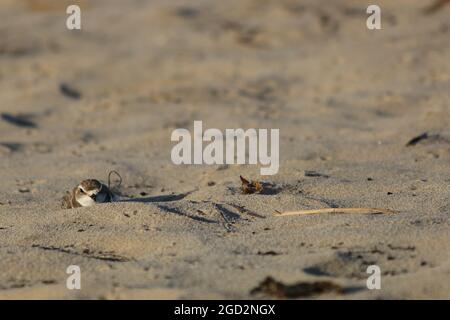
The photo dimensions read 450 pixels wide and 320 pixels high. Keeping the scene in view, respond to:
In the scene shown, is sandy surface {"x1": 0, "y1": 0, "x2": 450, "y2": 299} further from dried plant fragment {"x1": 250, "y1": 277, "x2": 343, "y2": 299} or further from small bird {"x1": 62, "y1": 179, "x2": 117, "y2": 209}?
small bird {"x1": 62, "y1": 179, "x2": 117, "y2": 209}

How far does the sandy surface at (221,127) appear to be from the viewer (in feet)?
12.3

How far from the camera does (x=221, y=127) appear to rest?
712 centimetres

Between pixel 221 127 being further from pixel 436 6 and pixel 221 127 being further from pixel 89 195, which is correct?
pixel 436 6

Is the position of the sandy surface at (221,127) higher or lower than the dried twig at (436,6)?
lower

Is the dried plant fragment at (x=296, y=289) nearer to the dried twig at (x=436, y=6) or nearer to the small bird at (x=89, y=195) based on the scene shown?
the small bird at (x=89, y=195)

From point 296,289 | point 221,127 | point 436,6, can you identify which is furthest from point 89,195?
point 436,6

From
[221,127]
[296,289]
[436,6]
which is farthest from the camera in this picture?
[436,6]

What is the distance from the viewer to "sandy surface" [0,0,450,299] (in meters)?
3.76

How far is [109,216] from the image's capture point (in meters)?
4.48

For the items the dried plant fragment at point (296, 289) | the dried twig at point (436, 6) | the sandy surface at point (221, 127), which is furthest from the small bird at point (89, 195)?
the dried twig at point (436, 6)

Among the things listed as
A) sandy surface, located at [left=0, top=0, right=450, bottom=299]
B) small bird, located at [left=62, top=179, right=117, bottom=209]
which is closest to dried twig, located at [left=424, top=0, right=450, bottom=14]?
sandy surface, located at [left=0, top=0, right=450, bottom=299]

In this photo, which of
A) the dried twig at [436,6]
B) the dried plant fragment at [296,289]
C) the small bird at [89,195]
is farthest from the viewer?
the dried twig at [436,6]

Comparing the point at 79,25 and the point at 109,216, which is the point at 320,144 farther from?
the point at 79,25

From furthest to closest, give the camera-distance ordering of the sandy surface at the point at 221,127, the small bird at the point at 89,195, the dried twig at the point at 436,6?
the dried twig at the point at 436,6
the small bird at the point at 89,195
the sandy surface at the point at 221,127
